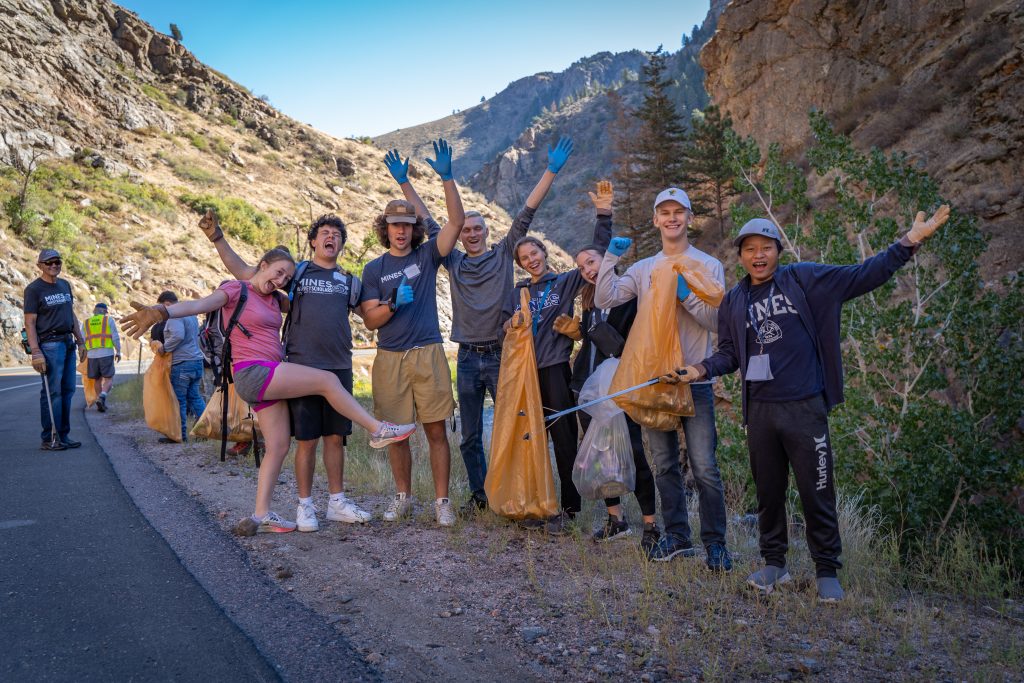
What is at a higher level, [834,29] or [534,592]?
[834,29]

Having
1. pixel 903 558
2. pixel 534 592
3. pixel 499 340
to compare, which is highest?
pixel 499 340

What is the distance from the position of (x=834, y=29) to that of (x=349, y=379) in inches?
874

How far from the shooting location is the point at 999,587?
15.3 feet

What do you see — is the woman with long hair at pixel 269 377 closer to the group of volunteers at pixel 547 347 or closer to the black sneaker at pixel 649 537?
the group of volunteers at pixel 547 347

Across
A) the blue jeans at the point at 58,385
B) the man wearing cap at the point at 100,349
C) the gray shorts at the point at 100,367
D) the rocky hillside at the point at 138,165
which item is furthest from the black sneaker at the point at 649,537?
the rocky hillside at the point at 138,165

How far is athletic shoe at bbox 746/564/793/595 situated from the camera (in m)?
3.66

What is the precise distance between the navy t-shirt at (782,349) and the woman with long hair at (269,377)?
2.20 meters

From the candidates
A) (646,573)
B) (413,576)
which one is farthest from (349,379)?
(646,573)

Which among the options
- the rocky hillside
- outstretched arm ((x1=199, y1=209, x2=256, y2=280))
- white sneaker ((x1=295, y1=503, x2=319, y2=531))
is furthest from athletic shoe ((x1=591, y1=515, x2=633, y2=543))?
the rocky hillside

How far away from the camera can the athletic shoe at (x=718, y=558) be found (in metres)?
3.96

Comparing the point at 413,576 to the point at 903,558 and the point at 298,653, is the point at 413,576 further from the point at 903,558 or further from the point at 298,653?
the point at 903,558

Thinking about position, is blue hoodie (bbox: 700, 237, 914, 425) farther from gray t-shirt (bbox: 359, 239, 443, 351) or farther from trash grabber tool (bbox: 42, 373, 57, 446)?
trash grabber tool (bbox: 42, 373, 57, 446)

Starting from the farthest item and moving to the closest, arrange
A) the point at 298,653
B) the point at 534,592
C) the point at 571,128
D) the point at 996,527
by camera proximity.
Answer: the point at 571,128
the point at 996,527
the point at 534,592
the point at 298,653

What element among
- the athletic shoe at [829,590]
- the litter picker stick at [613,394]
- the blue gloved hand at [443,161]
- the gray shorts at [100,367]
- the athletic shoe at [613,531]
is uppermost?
the blue gloved hand at [443,161]
